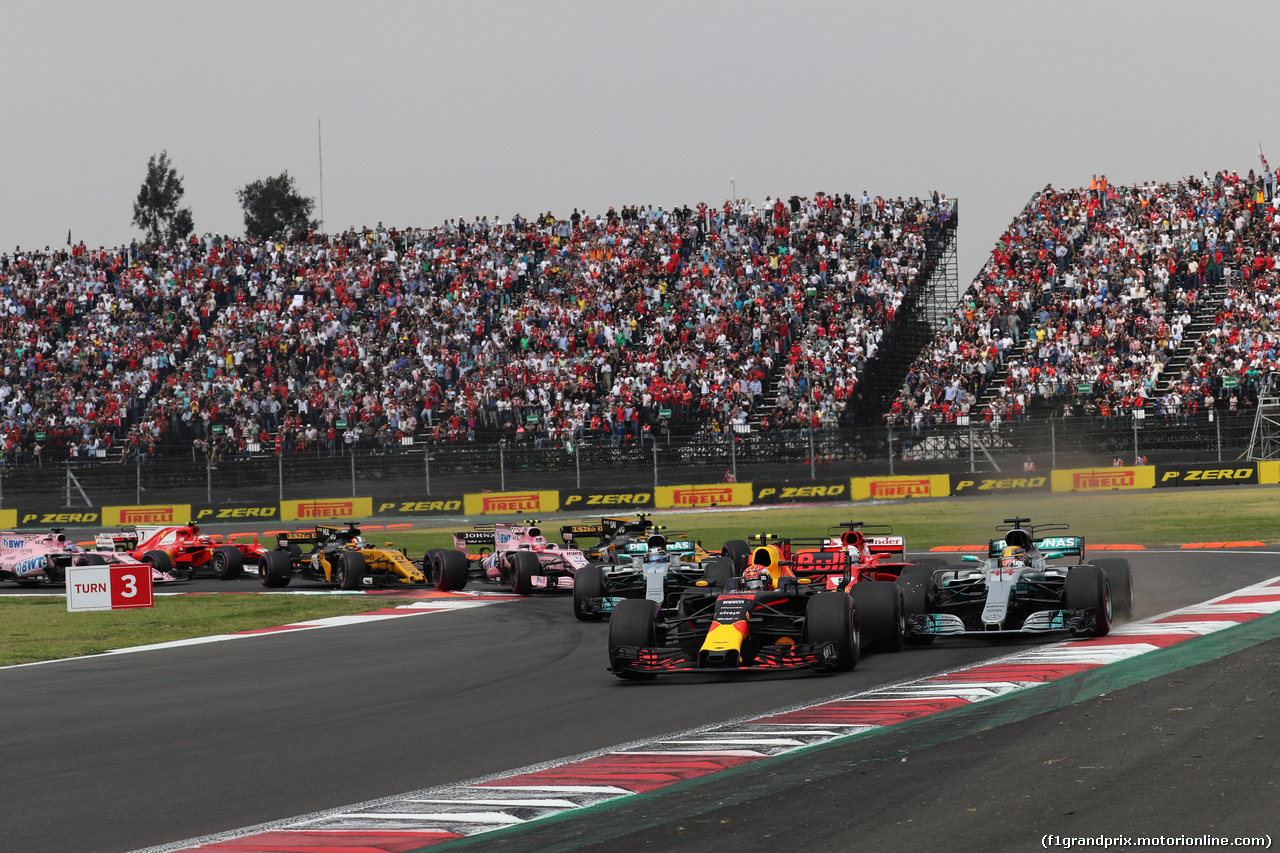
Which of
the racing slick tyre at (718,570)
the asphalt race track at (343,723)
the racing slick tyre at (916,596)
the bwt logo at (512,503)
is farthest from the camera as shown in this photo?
the bwt logo at (512,503)

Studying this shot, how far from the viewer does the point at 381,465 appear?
4022 cm

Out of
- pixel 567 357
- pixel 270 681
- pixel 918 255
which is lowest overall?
pixel 270 681

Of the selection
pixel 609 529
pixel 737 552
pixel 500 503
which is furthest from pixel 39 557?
pixel 500 503

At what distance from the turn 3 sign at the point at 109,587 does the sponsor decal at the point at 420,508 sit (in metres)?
18.7

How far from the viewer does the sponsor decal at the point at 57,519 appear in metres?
41.3

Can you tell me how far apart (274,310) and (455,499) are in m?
14.4

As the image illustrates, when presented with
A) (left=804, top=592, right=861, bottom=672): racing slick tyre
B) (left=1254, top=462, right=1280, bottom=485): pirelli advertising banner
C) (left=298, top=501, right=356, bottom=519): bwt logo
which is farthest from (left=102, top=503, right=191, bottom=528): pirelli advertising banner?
(left=804, top=592, right=861, bottom=672): racing slick tyre

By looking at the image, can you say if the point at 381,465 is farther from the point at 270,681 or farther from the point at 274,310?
the point at 270,681

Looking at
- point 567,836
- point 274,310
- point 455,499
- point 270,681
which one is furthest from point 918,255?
point 567,836

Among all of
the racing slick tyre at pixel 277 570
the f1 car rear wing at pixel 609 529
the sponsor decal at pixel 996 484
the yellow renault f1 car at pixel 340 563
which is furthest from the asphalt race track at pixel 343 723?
the sponsor decal at pixel 996 484

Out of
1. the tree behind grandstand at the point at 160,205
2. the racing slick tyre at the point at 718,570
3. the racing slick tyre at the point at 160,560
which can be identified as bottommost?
the racing slick tyre at the point at 160,560

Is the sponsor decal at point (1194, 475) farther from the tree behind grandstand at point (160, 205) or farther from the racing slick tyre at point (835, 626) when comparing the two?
the tree behind grandstand at point (160, 205)

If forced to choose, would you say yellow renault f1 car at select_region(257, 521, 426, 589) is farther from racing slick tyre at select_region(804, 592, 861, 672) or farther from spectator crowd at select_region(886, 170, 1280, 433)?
spectator crowd at select_region(886, 170, 1280, 433)

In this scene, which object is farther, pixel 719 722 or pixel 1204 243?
pixel 1204 243
